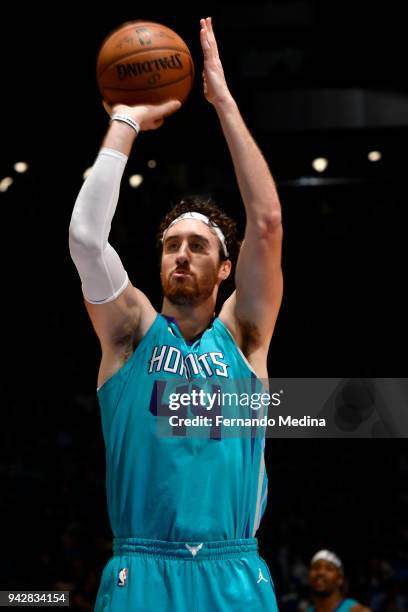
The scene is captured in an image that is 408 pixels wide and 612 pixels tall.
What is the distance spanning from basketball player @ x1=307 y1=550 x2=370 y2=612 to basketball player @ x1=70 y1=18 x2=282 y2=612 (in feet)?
13.5

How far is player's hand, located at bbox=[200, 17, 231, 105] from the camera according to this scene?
3.54 metres

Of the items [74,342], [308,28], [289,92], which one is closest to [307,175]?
[289,92]

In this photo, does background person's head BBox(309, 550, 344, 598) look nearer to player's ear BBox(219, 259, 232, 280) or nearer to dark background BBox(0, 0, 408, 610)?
dark background BBox(0, 0, 408, 610)

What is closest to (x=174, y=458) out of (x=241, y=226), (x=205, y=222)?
(x=205, y=222)

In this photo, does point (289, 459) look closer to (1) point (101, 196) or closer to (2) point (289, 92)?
(2) point (289, 92)

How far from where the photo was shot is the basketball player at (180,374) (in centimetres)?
324

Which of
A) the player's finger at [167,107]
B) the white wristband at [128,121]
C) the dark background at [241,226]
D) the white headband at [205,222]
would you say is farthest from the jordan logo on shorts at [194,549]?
the dark background at [241,226]

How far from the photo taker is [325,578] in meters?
7.47

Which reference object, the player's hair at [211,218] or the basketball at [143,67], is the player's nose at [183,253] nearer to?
the player's hair at [211,218]

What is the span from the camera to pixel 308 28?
810cm

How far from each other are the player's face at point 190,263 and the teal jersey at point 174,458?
16cm

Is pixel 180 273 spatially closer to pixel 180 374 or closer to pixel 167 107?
pixel 180 374

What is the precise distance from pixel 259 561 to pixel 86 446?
8.07 meters

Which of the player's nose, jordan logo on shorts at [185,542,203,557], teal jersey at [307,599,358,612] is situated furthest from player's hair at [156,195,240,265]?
teal jersey at [307,599,358,612]
